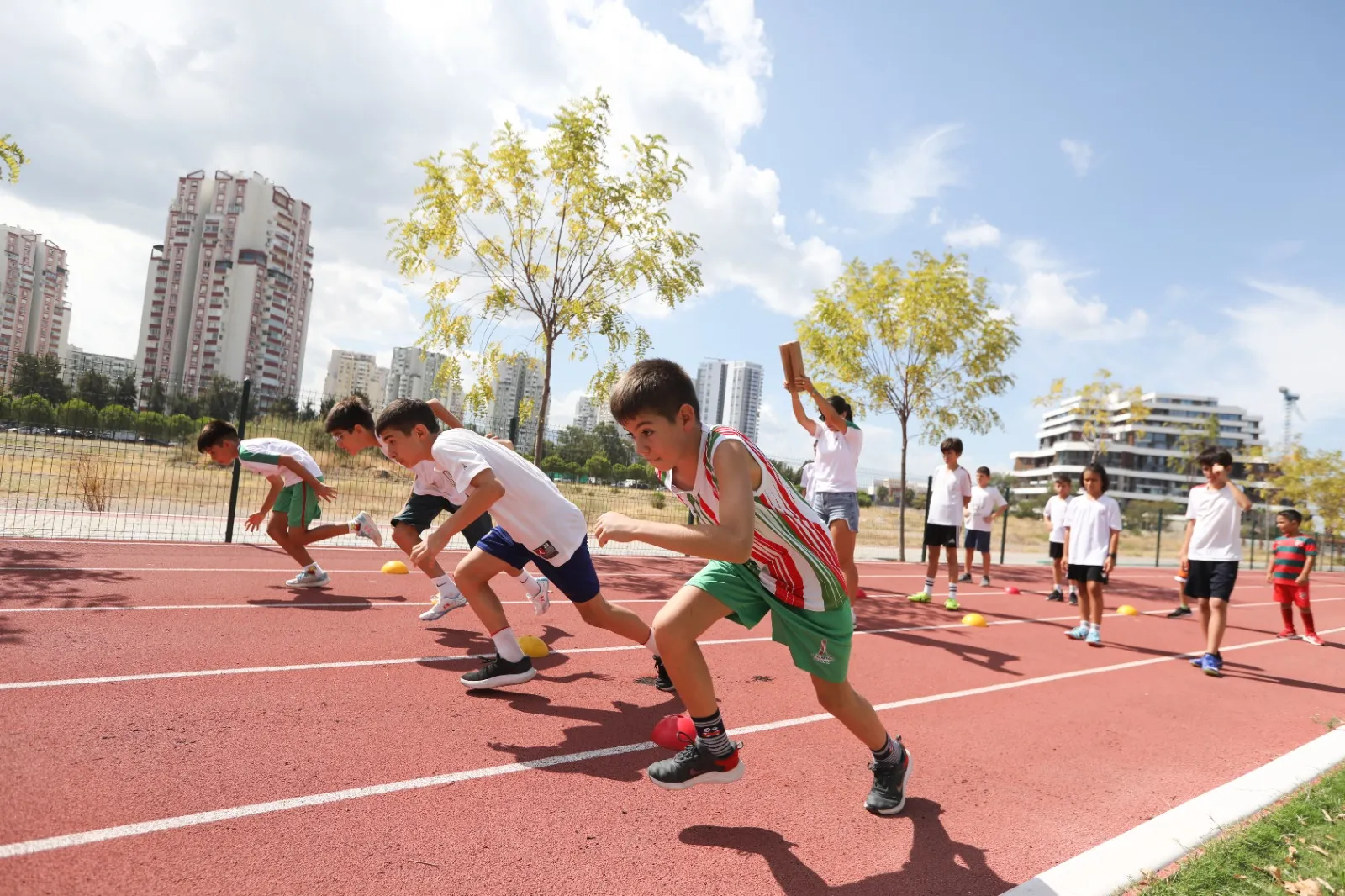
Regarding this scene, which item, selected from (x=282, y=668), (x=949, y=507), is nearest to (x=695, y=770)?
(x=282, y=668)

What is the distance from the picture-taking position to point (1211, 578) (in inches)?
271

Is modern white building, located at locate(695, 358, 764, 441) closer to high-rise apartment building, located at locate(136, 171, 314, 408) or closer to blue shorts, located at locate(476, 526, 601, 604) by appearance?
high-rise apartment building, located at locate(136, 171, 314, 408)

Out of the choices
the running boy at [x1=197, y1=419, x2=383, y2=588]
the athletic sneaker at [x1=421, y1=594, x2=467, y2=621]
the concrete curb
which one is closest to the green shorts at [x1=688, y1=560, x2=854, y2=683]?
the concrete curb

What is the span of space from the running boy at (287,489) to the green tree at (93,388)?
6.39 metres

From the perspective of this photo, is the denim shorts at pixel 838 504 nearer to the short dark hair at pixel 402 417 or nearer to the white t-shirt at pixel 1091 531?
the white t-shirt at pixel 1091 531

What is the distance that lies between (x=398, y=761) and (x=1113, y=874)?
2.82m

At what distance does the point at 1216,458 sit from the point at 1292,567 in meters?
3.91

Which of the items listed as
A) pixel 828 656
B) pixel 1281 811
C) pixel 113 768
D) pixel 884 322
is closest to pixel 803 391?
pixel 828 656

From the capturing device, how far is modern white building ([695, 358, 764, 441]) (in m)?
114

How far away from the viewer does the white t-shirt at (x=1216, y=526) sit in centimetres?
678

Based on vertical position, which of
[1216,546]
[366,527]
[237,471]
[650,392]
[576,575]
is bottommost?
[366,527]

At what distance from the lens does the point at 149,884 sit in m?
2.26

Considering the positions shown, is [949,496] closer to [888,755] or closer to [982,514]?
[982,514]

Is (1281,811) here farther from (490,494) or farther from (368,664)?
(368,664)
